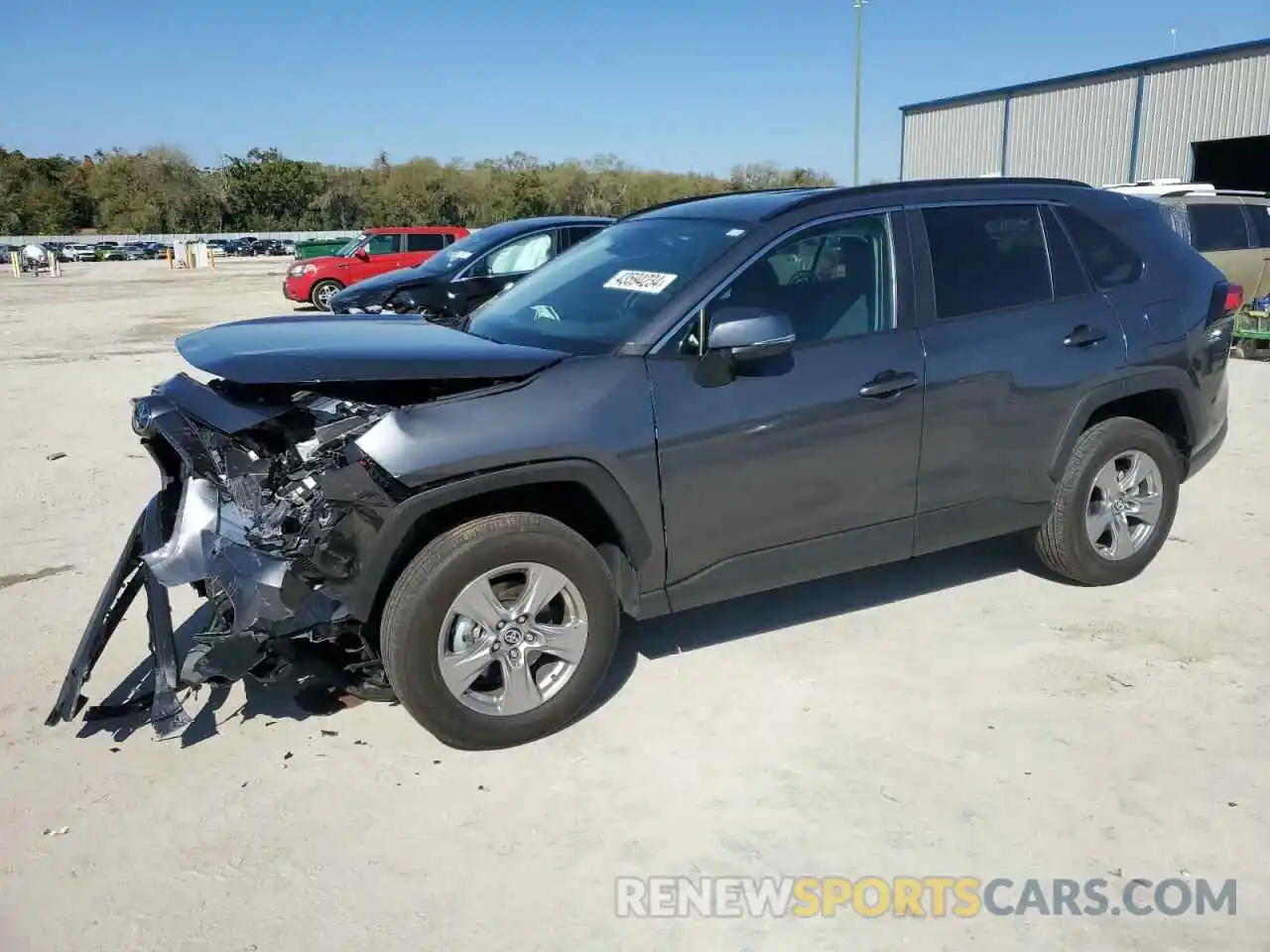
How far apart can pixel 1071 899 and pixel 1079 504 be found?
2.27 meters

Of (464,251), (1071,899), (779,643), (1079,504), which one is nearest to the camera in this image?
(1071,899)

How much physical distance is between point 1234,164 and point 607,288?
34.1 meters

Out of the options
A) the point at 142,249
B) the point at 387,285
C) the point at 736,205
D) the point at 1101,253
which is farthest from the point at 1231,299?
the point at 142,249

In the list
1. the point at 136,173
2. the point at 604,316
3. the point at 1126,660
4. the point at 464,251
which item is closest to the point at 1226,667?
the point at 1126,660

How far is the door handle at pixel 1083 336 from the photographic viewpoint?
4.37m

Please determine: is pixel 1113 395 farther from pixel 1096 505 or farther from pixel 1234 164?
pixel 1234 164

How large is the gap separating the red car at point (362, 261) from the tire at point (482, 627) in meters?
18.6

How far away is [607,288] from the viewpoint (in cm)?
409

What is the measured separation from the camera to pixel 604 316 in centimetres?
387

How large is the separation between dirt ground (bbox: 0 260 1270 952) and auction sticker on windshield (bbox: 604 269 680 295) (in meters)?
1.53

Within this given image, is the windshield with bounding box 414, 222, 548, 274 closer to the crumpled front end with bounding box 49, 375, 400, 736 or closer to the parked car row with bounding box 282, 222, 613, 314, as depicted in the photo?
the parked car row with bounding box 282, 222, 613, 314

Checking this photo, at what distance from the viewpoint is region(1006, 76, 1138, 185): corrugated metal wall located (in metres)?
27.2

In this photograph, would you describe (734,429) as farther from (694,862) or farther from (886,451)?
(694,862)

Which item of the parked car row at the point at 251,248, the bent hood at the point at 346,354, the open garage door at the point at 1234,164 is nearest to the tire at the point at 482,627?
the bent hood at the point at 346,354
